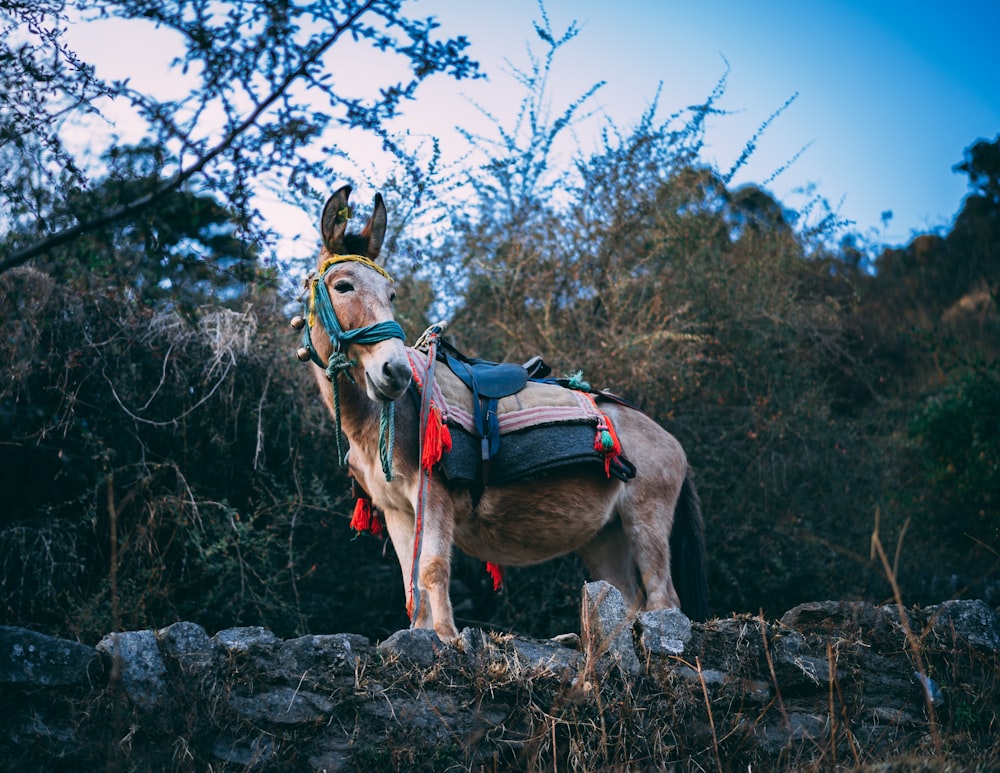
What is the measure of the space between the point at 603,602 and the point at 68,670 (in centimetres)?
228

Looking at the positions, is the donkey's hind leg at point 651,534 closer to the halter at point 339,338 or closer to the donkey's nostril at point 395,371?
the halter at point 339,338

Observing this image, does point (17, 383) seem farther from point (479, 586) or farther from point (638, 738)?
point (638, 738)

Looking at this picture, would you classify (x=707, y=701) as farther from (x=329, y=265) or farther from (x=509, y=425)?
(x=329, y=265)

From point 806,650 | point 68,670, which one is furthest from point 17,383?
point 806,650

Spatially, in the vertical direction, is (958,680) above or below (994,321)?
below

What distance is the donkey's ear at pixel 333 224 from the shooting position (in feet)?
14.7

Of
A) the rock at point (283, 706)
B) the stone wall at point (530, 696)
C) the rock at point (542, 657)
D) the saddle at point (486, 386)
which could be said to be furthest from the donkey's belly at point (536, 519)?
the rock at point (283, 706)

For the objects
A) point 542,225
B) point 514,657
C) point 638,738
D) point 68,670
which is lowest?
point 638,738

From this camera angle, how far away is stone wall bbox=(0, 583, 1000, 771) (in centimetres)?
304

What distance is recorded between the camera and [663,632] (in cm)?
399

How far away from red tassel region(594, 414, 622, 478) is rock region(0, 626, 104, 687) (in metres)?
2.97

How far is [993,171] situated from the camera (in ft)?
53.4

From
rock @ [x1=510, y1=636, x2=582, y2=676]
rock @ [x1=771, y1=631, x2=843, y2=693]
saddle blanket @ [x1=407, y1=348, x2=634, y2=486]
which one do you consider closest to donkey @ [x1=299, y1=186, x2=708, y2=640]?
saddle blanket @ [x1=407, y1=348, x2=634, y2=486]

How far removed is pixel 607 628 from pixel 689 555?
6.30ft
